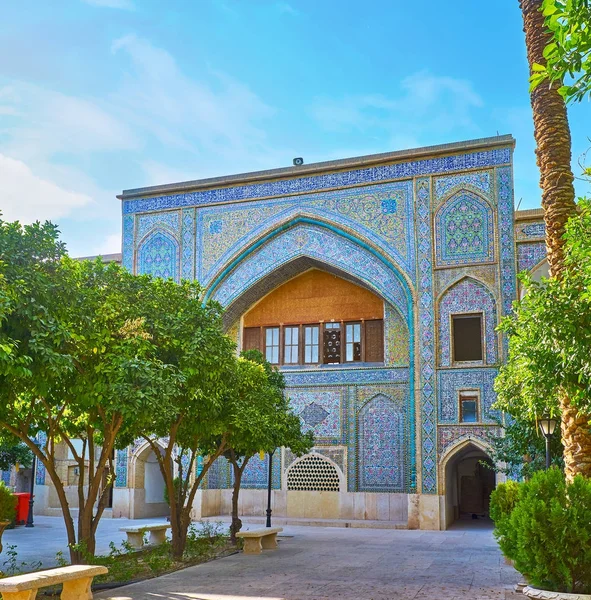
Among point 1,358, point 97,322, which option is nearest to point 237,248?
point 97,322

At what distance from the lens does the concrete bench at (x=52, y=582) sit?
700 cm

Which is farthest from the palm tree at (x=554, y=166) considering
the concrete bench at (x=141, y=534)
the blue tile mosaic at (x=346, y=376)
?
the blue tile mosaic at (x=346, y=376)

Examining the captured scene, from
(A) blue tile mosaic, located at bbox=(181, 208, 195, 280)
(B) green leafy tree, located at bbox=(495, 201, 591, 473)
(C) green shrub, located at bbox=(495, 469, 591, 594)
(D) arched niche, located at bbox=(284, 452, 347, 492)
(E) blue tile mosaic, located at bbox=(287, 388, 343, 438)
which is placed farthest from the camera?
(A) blue tile mosaic, located at bbox=(181, 208, 195, 280)

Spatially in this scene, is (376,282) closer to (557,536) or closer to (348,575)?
(348,575)

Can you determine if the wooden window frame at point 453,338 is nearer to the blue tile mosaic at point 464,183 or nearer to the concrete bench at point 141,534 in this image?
the blue tile mosaic at point 464,183

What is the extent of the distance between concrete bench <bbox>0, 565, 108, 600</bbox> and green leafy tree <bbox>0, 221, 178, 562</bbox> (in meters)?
1.37

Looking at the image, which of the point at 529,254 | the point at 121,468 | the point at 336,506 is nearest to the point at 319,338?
the point at 336,506

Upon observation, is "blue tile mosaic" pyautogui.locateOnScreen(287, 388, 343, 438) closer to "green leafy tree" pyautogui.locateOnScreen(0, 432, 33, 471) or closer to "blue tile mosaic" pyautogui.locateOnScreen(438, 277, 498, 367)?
"blue tile mosaic" pyautogui.locateOnScreen(438, 277, 498, 367)

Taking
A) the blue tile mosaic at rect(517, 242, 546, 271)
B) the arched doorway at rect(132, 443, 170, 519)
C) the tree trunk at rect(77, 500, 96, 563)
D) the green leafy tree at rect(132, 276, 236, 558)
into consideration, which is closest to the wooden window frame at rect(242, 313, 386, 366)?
the blue tile mosaic at rect(517, 242, 546, 271)

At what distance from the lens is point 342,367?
1992 centimetres

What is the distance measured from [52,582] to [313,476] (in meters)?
12.7

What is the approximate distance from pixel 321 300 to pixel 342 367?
6.36 feet

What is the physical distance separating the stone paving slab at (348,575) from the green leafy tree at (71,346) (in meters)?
1.50

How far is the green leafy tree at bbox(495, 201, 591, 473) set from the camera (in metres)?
7.70
